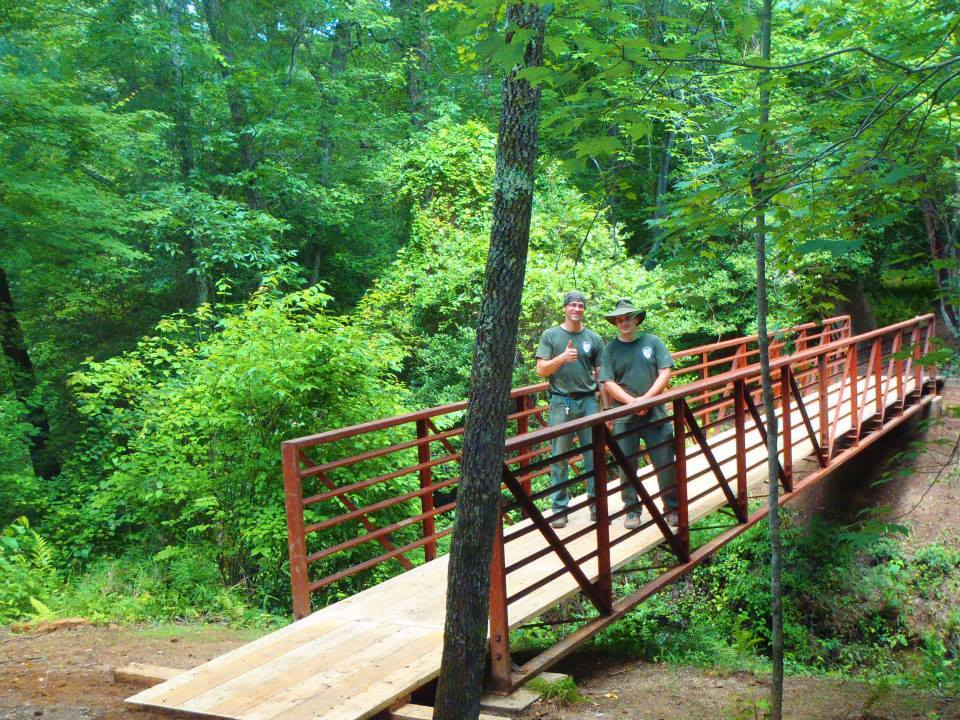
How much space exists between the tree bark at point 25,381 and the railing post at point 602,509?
11.3 m

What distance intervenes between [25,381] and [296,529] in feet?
35.5

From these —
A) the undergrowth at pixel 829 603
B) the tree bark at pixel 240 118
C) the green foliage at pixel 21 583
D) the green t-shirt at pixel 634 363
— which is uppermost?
the tree bark at pixel 240 118

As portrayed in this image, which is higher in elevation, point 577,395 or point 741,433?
point 577,395

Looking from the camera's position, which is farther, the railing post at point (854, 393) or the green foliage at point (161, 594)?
the railing post at point (854, 393)

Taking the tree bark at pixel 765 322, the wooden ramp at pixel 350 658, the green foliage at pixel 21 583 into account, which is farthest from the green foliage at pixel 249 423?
the tree bark at pixel 765 322

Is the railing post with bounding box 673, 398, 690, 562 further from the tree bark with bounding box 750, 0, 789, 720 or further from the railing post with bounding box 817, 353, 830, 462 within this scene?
the railing post with bounding box 817, 353, 830, 462

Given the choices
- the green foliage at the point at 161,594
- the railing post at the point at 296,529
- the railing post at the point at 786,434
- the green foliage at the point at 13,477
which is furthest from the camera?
the green foliage at the point at 13,477

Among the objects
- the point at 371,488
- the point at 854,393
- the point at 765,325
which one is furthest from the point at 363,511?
the point at 854,393

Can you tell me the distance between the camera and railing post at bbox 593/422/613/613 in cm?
546

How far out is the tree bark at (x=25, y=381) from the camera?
14078 millimetres

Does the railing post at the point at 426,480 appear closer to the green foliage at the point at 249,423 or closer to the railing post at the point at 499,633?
the green foliage at the point at 249,423

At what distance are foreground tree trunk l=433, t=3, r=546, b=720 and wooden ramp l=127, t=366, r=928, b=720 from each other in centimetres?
82

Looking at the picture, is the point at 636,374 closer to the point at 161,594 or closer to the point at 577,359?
the point at 577,359

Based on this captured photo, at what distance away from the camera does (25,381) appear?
14.4 meters
